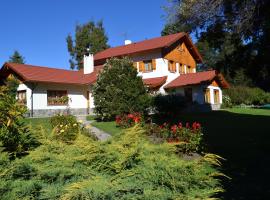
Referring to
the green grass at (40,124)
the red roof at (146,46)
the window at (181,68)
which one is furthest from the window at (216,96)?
the green grass at (40,124)

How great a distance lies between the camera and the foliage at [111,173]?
3066 millimetres

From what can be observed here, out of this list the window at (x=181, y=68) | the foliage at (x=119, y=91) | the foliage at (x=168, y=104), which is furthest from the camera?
the window at (x=181, y=68)

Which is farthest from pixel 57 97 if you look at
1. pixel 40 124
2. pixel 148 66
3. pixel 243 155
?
pixel 40 124

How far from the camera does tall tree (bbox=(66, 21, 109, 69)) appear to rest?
6184cm

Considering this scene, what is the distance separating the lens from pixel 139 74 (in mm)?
36125

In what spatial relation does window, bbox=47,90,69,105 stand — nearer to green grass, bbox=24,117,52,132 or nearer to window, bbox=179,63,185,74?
green grass, bbox=24,117,52,132

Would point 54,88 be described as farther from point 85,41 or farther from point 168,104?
point 85,41

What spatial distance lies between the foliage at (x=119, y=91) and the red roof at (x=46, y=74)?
319 inches

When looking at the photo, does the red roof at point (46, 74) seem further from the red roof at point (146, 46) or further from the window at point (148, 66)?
the window at point (148, 66)

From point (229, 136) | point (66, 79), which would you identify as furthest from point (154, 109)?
point (66, 79)

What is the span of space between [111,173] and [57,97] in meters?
29.1

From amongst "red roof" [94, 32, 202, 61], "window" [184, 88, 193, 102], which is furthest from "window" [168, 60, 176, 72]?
"window" [184, 88, 193, 102]

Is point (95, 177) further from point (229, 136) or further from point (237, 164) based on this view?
point (229, 136)

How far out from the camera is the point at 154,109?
23.3m
